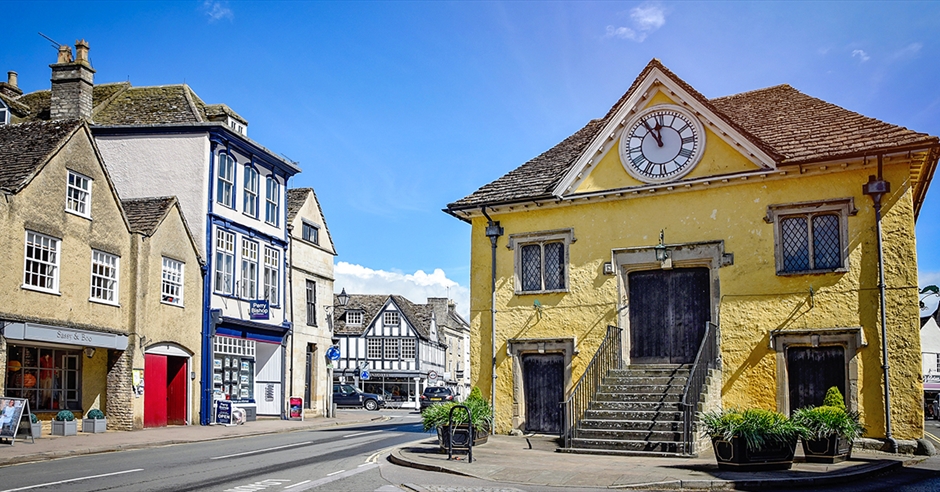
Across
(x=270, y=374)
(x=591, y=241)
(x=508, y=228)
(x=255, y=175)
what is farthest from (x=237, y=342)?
(x=591, y=241)

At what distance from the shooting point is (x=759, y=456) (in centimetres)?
1323

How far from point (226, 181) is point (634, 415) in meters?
18.5

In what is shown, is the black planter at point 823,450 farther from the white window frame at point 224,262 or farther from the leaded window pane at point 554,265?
the white window frame at point 224,262

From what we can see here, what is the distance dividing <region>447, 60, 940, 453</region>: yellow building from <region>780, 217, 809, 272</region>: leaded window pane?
0.03m

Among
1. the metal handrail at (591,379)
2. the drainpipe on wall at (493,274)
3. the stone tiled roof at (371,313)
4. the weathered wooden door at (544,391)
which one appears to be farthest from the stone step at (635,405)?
the stone tiled roof at (371,313)

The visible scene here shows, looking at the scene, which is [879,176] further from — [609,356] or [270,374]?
[270,374]

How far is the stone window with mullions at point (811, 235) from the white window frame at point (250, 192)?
64.9ft

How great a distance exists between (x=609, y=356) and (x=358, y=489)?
9.57 meters

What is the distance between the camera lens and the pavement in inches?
481

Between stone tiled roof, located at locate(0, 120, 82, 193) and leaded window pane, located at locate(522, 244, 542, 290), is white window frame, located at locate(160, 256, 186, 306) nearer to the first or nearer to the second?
stone tiled roof, located at locate(0, 120, 82, 193)

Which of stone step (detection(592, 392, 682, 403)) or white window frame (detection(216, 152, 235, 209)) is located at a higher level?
white window frame (detection(216, 152, 235, 209))

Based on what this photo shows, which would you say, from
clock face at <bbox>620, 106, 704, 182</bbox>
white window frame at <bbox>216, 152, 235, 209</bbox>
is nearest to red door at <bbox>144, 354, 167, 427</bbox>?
white window frame at <bbox>216, 152, 235, 209</bbox>

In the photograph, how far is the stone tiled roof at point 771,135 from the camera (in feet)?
59.2

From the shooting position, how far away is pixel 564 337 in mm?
20969
